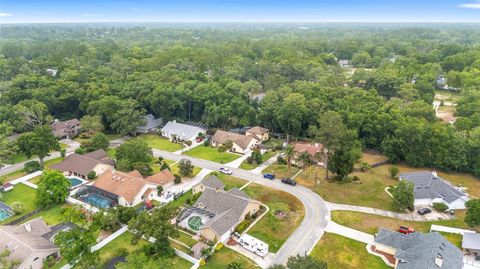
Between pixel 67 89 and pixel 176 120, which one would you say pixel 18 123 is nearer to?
pixel 67 89

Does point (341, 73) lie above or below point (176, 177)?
above

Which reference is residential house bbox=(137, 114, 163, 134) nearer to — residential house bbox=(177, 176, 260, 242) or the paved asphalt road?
the paved asphalt road

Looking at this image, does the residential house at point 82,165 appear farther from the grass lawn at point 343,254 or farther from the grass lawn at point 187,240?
the grass lawn at point 343,254

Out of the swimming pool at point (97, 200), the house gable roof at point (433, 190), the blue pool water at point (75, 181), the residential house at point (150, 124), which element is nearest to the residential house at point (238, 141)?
the residential house at point (150, 124)

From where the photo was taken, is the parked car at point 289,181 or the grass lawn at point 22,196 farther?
the parked car at point 289,181

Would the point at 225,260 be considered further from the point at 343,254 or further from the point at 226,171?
the point at 226,171

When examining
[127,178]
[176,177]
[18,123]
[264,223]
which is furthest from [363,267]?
[18,123]

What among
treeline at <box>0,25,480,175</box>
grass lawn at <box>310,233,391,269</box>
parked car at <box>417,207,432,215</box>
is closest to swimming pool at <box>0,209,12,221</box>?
treeline at <box>0,25,480,175</box>
